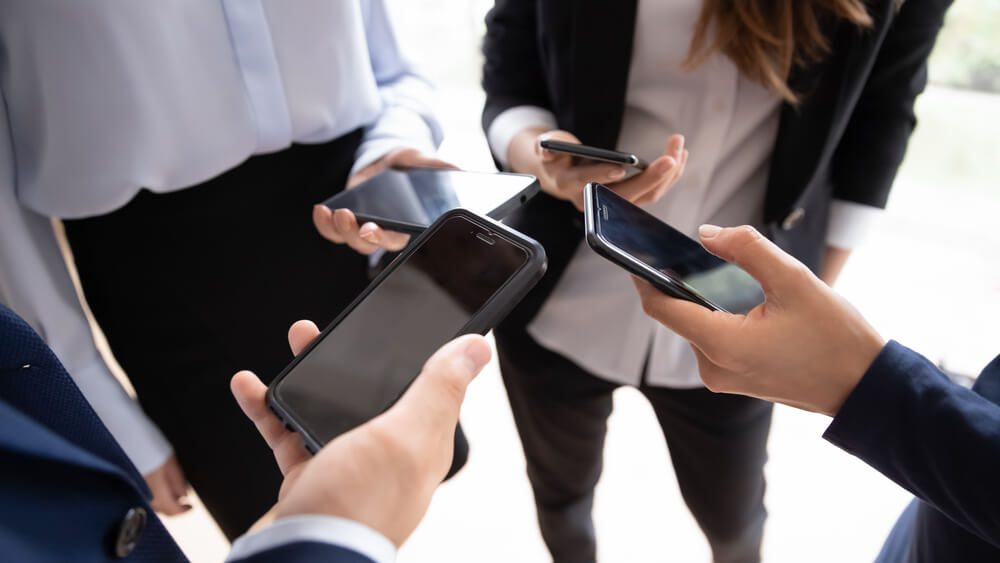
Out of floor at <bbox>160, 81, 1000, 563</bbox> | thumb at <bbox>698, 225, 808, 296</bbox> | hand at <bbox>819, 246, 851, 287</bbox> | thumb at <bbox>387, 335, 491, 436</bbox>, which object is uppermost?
thumb at <bbox>698, 225, 808, 296</bbox>

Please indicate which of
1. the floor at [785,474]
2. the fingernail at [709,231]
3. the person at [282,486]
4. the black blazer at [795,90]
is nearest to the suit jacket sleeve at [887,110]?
the black blazer at [795,90]

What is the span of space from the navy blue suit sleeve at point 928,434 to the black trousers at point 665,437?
0.92ft

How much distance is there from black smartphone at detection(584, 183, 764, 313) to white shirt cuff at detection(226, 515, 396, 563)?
240 mm

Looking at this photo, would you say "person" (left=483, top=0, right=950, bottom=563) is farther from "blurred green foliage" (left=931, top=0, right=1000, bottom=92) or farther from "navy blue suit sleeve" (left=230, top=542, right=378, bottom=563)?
"blurred green foliage" (left=931, top=0, right=1000, bottom=92)

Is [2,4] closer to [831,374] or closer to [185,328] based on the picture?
[185,328]

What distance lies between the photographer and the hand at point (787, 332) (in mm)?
372

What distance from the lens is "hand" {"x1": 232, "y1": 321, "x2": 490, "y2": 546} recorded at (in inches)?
10.6

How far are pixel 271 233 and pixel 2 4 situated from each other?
11.5 inches

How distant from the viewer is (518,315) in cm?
72

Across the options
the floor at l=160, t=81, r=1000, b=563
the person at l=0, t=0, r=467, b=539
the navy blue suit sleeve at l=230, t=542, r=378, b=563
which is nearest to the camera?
the navy blue suit sleeve at l=230, t=542, r=378, b=563

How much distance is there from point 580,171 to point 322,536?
44 centimetres

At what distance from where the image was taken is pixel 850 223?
68cm

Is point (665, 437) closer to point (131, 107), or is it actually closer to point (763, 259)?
point (763, 259)

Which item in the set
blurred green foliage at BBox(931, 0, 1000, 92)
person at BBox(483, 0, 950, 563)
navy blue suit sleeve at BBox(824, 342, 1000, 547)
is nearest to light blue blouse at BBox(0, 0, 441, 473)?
person at BBox(483, 0, 950, 563)
